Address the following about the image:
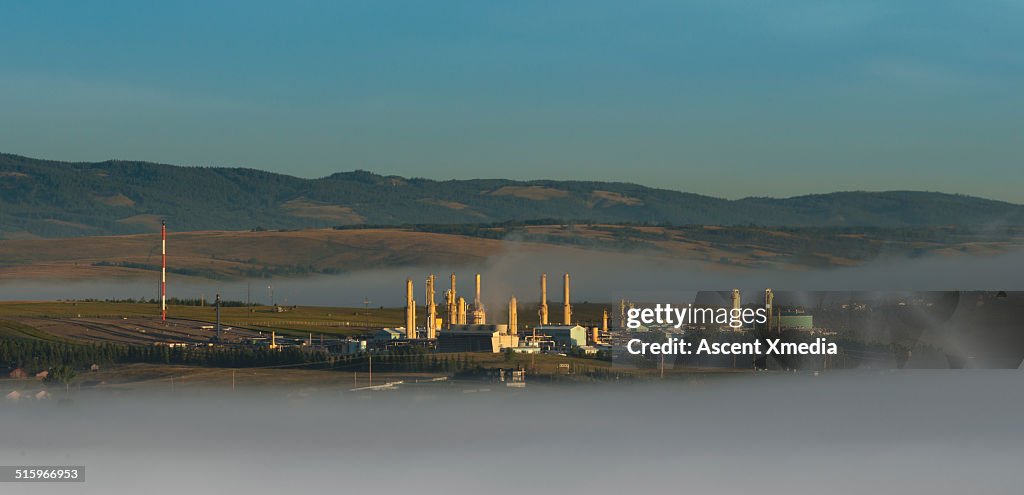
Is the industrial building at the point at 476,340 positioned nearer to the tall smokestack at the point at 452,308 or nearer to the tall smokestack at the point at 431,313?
the tall smokestack at the point at 431,313

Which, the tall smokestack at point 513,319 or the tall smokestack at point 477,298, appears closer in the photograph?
the tall smokestack at point 513,319

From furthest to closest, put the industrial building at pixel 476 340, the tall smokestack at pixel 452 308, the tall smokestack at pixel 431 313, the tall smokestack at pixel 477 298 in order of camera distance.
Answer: the tall smokestack at pixel 477 298, the tall smokestack at pixel 452 308, the tall smokestack at pixel 431 313, the industrial building at pixel 476 340

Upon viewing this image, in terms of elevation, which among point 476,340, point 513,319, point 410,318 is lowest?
point 476,340

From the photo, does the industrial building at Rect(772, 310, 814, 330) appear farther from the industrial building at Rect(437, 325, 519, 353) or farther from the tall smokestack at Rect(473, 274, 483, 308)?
the tall smokestack at Rect(473, 274, 483, 308)

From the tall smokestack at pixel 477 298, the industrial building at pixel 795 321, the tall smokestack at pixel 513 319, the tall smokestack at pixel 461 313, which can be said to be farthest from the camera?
the tall smokestack at pixel 477 298

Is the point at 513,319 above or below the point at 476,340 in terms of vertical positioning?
above

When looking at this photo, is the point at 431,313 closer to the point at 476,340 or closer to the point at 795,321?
the point at 476,340

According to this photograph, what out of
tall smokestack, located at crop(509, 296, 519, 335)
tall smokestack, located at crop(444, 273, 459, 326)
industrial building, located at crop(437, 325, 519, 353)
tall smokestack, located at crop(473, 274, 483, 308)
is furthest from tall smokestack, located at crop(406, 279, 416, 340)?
industrial building, located at crop(437, 325, 519, 353)

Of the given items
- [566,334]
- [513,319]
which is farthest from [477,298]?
[566,334]

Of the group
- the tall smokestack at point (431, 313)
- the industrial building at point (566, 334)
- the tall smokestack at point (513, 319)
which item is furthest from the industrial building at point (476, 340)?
the tall smokestack at point (431, 313)

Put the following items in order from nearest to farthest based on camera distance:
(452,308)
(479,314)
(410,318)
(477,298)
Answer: (410,318) → (479,314) → (452,308) → (477,298)

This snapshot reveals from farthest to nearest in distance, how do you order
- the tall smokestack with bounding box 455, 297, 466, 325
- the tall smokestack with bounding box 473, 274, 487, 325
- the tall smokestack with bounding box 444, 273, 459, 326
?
the tall smokestack with bounding box 455, 297, 466, 325 → the tall smokestack with bounding box 444, 273, 459, 326 → the tall smokestack with bounding box 473, 274, 487, 325

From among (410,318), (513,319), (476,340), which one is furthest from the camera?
(410,318)

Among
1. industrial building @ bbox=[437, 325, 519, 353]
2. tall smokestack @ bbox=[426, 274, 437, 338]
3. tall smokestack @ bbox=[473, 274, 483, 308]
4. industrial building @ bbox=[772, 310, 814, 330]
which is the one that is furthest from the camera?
tall smokestack @ bbox=[473, 274, 483, 308]
